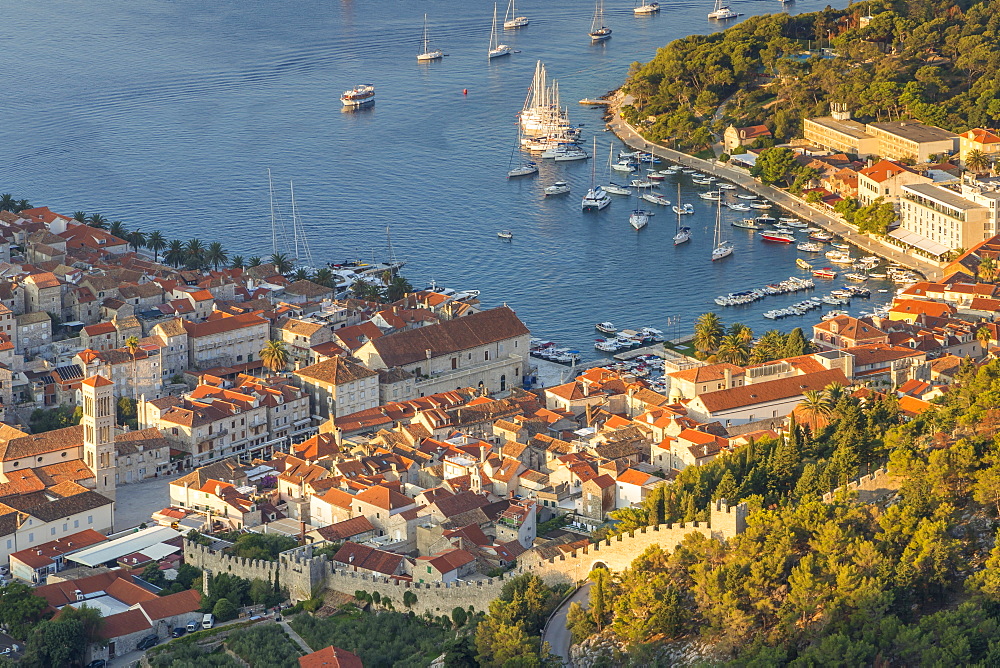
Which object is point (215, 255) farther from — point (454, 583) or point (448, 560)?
point (454, 583)

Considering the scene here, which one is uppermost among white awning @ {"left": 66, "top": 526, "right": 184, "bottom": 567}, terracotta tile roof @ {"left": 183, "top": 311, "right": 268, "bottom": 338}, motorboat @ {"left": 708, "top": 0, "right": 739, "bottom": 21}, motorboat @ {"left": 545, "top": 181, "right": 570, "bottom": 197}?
white awning @ {"left": 66, "top": 526, "right": 184, "bottom": 567}

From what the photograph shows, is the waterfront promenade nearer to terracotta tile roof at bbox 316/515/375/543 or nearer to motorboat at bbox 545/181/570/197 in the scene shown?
motorboat at bbox 545/181/570/197

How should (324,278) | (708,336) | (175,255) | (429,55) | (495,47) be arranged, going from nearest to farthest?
1. (708,336)
2. (324,278)
3. (175,255)
4. (429,55)
5. (495,47)

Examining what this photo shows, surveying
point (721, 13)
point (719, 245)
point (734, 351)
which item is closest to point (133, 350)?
point (734, 351)

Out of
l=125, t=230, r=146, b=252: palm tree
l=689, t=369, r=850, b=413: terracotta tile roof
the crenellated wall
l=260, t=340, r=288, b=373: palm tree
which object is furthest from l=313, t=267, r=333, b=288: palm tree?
the crenellated wall

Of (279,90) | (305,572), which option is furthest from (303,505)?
(279,90)

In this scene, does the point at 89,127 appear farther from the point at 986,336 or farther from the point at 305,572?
the point at 305,572
